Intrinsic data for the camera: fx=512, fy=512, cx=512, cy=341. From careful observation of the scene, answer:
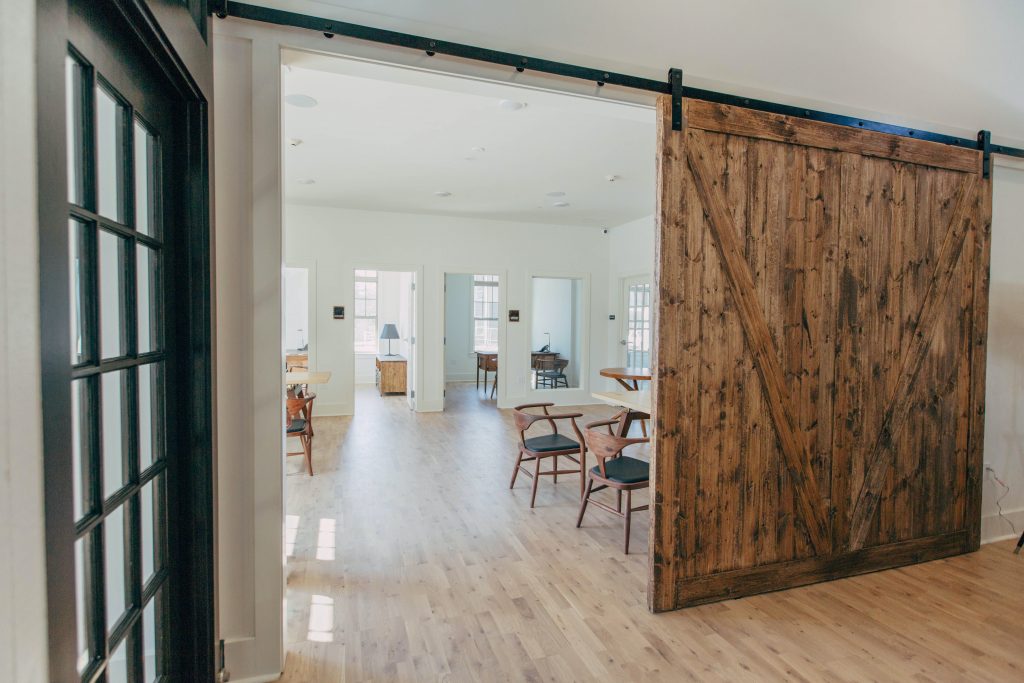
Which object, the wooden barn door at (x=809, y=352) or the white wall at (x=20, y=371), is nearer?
the white wall at (x=20, y=371)

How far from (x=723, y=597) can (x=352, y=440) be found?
15.3 ft

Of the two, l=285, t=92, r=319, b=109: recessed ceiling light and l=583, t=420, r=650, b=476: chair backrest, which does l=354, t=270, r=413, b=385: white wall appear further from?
l=583, t=420, r=650, b=476: chair backrest

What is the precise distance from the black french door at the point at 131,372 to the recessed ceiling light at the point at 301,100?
7.49 feet

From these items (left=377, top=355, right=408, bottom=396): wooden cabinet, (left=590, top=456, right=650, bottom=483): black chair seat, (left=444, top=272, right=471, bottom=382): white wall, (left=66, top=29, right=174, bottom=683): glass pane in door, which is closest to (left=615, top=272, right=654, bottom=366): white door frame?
(left=444, top=272, right=471, bottom=382): white wall

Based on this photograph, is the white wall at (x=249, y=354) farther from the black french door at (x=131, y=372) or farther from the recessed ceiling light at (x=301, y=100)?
the recessed ceiling light at (x=301, y=100)

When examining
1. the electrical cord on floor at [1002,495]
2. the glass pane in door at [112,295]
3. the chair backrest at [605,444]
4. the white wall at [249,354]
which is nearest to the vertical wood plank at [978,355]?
the electrical cord on floor at [1002,495]

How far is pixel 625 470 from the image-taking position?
A: 11.1 feet

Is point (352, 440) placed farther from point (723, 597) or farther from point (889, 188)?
point (889, 188)

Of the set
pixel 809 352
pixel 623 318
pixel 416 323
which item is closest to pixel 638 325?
pixel 623 318

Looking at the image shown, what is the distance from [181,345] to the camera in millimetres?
1738

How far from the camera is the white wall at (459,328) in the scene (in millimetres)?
11359

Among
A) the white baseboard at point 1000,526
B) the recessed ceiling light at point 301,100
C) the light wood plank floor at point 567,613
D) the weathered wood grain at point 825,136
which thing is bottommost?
the light wood plank floor at point 567,613

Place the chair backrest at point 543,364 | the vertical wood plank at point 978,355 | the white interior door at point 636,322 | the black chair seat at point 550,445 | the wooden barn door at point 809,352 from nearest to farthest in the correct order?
the wooden barn door at point 809,352, the vertical wood plank at point 978,355, the black chair seat at point 550,445, the white interior door at point 636,322, the chair backrest at point 543,364

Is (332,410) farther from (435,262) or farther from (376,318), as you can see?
(376,318)
